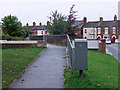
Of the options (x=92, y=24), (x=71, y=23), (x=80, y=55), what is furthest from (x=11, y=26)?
(x=92, y=24)

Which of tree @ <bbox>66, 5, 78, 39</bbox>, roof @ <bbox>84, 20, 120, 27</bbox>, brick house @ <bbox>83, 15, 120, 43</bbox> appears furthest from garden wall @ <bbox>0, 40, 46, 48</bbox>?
roof @ <bbox>84, 20, 120, 27</bbox>

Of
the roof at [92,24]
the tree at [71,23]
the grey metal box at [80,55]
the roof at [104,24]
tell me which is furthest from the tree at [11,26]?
the roof at [104,24]

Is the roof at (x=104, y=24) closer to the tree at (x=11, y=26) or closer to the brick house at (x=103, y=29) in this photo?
the brick house at (x=103, y=29)

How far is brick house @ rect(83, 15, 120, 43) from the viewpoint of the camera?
5930 centimetres

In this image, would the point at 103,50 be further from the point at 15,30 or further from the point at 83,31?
the point at 83,31

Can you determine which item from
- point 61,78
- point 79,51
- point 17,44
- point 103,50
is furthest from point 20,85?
point 103,50

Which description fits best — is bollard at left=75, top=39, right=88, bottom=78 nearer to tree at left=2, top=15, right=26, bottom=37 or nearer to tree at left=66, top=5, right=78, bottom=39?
tree at left=66, top=5, right=78, bottom=39

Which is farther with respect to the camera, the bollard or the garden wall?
the garden wall

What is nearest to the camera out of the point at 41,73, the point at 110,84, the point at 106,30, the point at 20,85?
the point at 110,84

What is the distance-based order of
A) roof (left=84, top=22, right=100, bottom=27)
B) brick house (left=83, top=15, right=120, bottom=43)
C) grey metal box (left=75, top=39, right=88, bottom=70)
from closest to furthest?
grey metal box (left=75, top=39, right=88, bottom=70)
brick house (left=83, top=15, right=120, bottom=43)
roof (left=84, top=22, right=100, bottom=27)

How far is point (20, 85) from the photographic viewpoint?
5711 mm

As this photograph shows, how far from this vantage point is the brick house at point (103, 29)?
59303mm

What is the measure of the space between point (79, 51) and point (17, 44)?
41.8 ft

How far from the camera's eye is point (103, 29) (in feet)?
199
